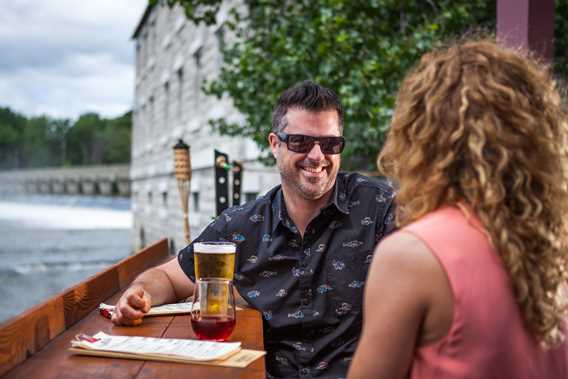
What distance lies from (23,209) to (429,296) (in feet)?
222

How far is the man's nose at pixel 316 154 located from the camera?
2958 mm

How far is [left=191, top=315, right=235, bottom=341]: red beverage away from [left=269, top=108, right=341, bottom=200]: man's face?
0.85 metres

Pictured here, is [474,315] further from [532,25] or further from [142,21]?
[142,21]

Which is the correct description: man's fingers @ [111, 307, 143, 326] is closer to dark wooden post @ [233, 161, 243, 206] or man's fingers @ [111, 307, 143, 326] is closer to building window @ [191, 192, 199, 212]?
dark wooden post @ [233, 161, 243, 206]

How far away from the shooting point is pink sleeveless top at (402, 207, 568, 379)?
1.42 metres

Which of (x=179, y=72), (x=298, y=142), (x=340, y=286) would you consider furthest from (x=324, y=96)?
(x=179, y=72)

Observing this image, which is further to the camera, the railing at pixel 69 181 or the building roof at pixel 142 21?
the railing at pixel 69 181

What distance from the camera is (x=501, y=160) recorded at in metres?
1.49

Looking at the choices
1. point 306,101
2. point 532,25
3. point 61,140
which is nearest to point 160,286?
point 306,101

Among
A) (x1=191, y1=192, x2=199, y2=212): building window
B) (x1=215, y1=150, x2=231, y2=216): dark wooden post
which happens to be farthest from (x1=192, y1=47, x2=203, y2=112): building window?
(x1=215, y1=150, x2=231, y2=216): dark wooden post

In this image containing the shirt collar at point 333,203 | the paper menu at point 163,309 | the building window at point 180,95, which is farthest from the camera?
the building window at point 180,95

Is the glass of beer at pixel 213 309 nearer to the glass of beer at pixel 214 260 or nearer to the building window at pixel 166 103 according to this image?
the glass of beer at pixel 214 260

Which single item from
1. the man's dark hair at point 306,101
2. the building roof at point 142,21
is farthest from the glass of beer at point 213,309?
the building roof at point 142,21

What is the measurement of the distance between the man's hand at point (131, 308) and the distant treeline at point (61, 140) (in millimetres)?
59989
